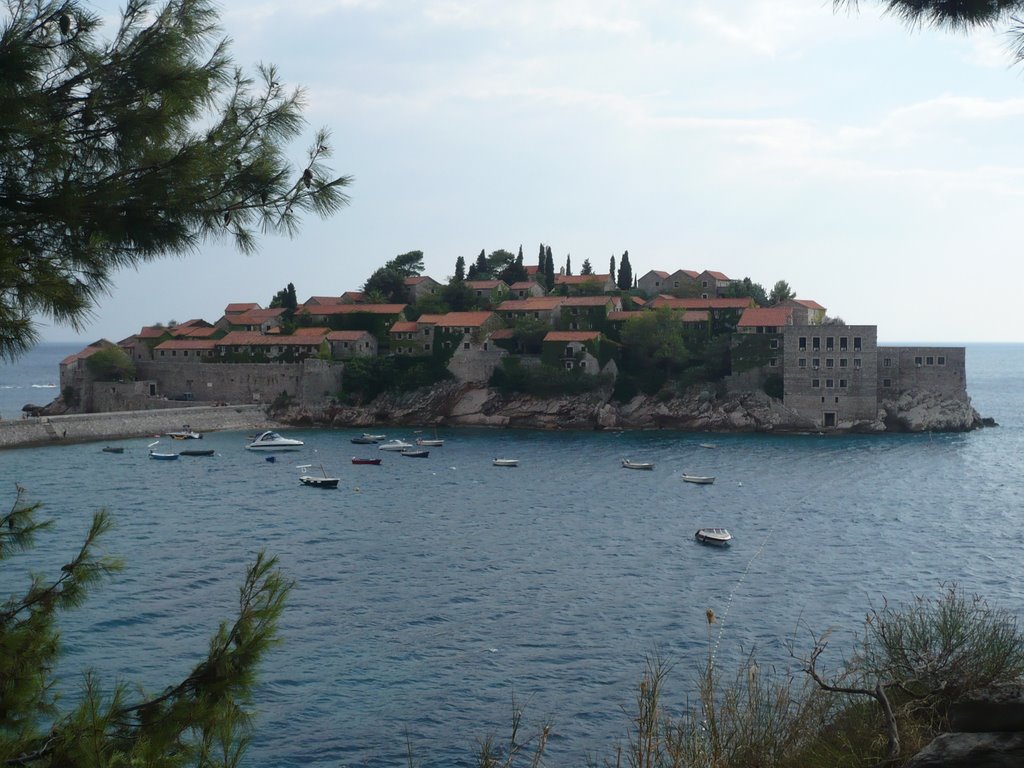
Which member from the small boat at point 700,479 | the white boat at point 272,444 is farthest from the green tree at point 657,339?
the white boat at point 272,444

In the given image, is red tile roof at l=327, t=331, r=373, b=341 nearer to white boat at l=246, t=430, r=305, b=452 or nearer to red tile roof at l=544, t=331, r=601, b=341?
red tile roof at l=544, t=331, r=601, b=341

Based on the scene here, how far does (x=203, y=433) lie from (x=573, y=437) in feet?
86.2

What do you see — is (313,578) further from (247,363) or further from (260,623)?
(247,363)

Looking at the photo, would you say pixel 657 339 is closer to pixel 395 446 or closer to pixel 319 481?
pixel 395 446

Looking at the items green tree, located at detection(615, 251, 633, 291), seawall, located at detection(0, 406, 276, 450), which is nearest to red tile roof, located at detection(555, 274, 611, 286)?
green tree, located at detection(615, 251, 633, 291)

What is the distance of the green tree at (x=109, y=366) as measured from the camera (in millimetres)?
75062

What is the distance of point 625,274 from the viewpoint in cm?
9112

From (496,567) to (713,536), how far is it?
814 centimetres

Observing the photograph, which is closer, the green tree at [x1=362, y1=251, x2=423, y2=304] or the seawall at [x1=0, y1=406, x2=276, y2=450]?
the seawall at [x1=0, y1=406, x2=276, y2=450]

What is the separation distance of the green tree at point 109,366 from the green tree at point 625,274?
147 feet

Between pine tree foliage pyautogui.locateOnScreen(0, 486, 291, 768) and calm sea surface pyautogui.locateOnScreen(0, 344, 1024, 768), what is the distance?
1.77 m

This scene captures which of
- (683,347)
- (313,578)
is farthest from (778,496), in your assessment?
(683,347)

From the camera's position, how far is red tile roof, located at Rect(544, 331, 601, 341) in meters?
70.2

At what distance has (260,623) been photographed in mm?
6508
